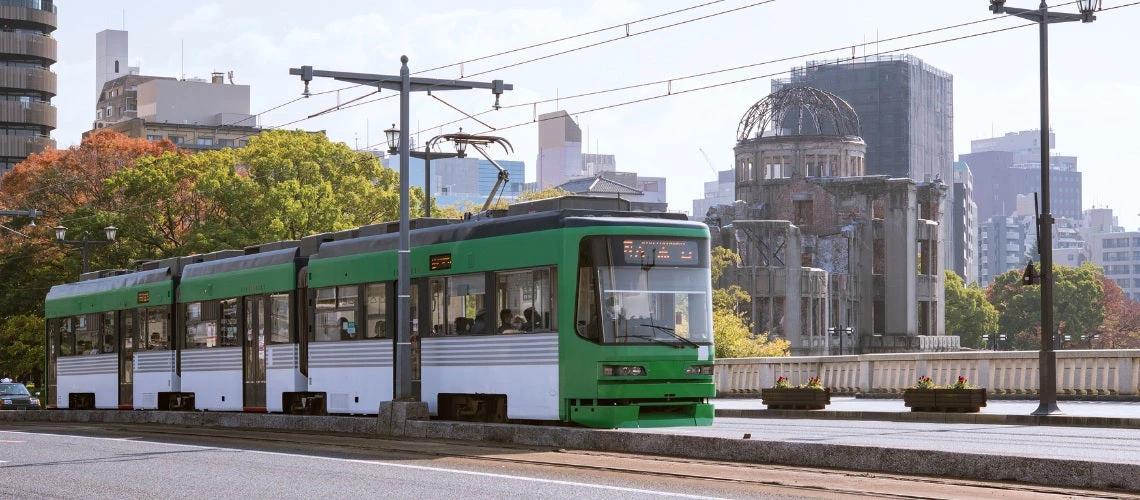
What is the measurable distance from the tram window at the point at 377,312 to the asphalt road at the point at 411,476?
4134mm

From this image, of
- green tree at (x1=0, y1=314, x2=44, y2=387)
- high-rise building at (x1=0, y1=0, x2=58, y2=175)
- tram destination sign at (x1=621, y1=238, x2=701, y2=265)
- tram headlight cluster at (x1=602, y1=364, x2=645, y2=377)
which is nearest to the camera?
tram headlight cluster at (x1=602, y1=364, x2=645, y2=377)

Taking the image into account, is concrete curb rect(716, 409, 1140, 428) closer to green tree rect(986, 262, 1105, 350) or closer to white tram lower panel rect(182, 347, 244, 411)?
white tram lower panel rect(182, 347, 244, 411)

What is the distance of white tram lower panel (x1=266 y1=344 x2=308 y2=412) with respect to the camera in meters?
30.0

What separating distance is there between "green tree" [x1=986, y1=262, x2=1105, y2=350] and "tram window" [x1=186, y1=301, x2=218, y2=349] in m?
114

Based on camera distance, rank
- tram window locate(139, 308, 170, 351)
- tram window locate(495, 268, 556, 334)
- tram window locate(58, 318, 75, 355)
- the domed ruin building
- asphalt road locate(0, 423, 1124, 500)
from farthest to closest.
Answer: the domed ruin building, tram window locate(58, 318, 75, 355), tram window locate(139, 308, 170, 351), tram window locate(495, 268, 556, 334), asphalt road locate(0, 423, 1124, 500)

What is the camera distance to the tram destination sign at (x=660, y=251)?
22.8 metres

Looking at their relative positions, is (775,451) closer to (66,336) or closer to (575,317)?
(575,317)

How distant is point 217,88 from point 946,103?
267 ft

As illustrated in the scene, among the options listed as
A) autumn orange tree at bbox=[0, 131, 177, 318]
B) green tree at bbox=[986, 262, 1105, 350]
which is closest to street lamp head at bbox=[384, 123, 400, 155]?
autumn orange tree at bbox=[0, 131, 177, 318]

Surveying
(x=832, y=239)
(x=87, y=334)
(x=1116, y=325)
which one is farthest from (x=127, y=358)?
(x=1116, y=325)

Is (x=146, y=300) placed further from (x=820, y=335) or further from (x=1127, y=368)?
(x=820, y=335)

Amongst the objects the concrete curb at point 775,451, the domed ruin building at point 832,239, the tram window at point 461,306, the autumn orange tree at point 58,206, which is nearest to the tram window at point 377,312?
the tram window at point 461,306

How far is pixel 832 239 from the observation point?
352 ft

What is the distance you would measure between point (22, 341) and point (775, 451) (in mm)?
53689
